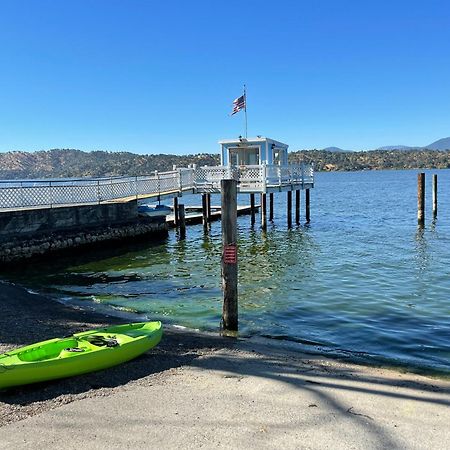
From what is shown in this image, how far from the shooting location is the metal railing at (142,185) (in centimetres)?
1953

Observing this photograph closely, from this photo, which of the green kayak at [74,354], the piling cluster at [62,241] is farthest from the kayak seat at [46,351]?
the piling cluster at [62,241]

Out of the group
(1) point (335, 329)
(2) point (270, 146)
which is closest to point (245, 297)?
(1) point (335, 329)

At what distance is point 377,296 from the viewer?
13.1 m

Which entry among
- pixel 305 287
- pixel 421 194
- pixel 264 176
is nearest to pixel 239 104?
pixel 264 176

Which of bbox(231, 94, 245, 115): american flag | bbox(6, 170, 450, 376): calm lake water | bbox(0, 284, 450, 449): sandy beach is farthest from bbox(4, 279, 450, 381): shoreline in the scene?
bbox(231, 94, 245, 115): american flag

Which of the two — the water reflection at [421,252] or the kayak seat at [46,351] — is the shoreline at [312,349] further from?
the water reflection at [421,252]

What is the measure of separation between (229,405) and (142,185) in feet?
68.8

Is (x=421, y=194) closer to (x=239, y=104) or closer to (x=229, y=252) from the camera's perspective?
(x=239, y=104)

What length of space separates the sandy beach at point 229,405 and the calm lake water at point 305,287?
5.97 feet

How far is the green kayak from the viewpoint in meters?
6.14

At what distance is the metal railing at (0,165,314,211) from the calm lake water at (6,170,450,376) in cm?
280

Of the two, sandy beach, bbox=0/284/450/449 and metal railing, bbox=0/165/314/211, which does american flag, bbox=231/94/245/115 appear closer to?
metal railing, bbox=0/165/314/211

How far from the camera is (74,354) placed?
6641 millimetres

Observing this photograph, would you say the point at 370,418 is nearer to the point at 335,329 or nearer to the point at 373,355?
the point at 373,355
